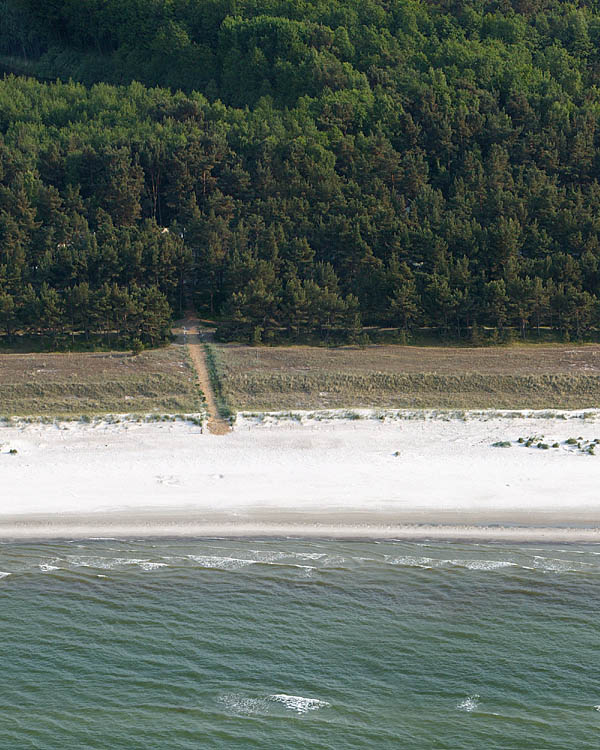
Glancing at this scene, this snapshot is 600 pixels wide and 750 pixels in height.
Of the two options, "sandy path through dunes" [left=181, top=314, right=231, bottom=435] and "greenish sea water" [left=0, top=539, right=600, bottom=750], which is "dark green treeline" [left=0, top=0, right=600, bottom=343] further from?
"greenish sea water" [left=0, top=539, right=600, bottom=750]

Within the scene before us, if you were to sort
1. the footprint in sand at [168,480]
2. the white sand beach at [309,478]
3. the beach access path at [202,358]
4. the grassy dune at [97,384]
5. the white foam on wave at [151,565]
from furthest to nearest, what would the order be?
the grassy dune at [97,384] → the beach access path at [202,358] → the footprint in sand at [168,480] → the white sand beach at [309,478] → the white foam on wave at [151,565]

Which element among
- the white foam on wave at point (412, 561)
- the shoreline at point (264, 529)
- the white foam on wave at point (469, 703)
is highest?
the shoreline at point (264, 529)

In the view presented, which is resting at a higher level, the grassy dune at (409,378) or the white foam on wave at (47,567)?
the grassy dune at (409,378)

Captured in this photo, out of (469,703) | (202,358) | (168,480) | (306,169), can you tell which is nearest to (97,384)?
(202,358)

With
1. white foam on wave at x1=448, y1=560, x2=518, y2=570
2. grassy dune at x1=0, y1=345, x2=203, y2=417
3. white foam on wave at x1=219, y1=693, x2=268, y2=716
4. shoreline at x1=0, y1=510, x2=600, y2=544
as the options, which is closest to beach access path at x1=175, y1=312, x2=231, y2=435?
grassy dune at x1=0, y1=345, x2=203, y2=417

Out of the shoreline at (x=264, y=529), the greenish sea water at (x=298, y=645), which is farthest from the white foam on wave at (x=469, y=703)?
the shoreline at (x=264, y=529)

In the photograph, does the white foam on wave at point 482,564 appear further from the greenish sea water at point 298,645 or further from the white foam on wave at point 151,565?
the white foam on wave at point 151,565

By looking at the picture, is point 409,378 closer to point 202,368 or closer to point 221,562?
point 202,368
